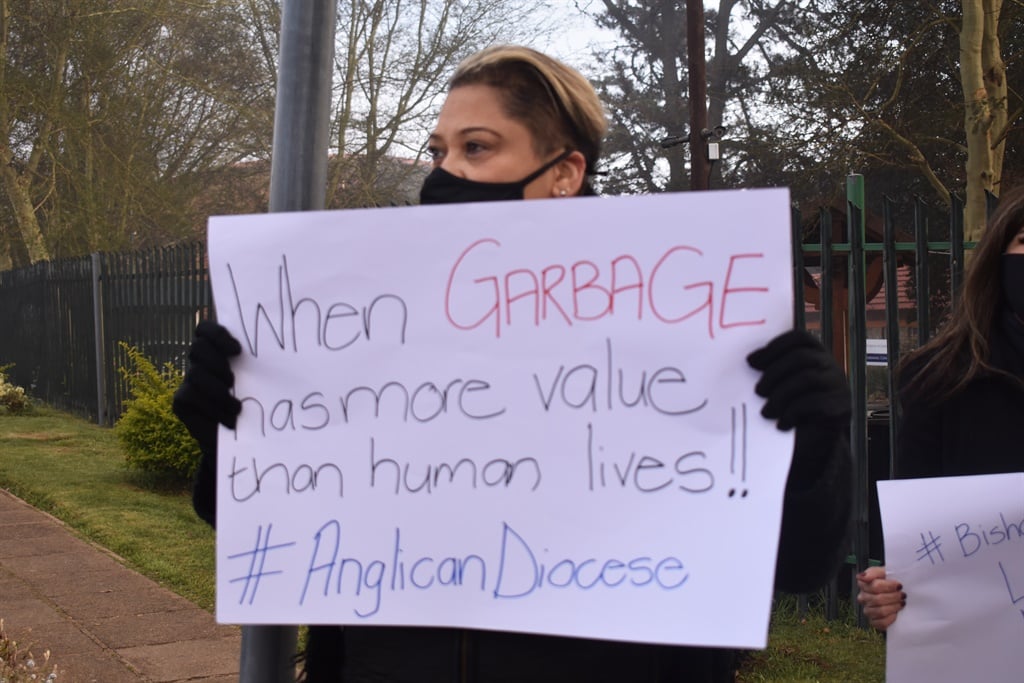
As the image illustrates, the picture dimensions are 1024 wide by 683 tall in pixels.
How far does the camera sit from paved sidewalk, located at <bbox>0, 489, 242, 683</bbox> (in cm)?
466

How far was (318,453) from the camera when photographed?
1.79 m

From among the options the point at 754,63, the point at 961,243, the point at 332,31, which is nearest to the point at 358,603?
the point at 332,31

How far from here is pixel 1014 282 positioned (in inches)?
92.8

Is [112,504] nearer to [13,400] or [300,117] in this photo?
[300,117]

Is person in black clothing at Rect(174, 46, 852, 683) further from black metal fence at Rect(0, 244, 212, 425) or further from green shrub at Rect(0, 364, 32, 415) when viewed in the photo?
green shrub at Rect(0, 364, 32, 415)

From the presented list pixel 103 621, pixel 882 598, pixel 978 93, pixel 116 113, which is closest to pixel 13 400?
pixel 116 113

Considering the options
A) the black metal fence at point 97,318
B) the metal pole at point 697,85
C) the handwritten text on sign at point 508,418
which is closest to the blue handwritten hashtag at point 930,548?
the handwritten text on sign at point 508,418

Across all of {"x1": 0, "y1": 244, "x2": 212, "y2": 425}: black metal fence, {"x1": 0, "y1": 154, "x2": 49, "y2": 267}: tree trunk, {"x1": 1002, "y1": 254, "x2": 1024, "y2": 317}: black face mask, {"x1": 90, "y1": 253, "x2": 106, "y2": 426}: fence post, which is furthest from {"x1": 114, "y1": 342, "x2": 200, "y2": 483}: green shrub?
{"x1": 0, "y1": 154, "x2": 49, "y2": 267}: tree trunk

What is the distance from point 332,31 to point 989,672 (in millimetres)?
1679

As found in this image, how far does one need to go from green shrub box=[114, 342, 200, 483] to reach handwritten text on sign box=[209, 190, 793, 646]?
714cm

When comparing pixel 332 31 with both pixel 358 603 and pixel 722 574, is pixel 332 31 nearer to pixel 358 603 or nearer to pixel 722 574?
pixel 358 603

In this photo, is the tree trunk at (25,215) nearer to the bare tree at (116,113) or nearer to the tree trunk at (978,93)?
the bare tree at (116,113)

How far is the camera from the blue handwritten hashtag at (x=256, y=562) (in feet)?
5.83

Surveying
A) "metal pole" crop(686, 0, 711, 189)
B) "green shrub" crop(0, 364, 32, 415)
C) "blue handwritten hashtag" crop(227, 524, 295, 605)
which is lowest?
"green shrub" crop(0, 364, 32, 415)
